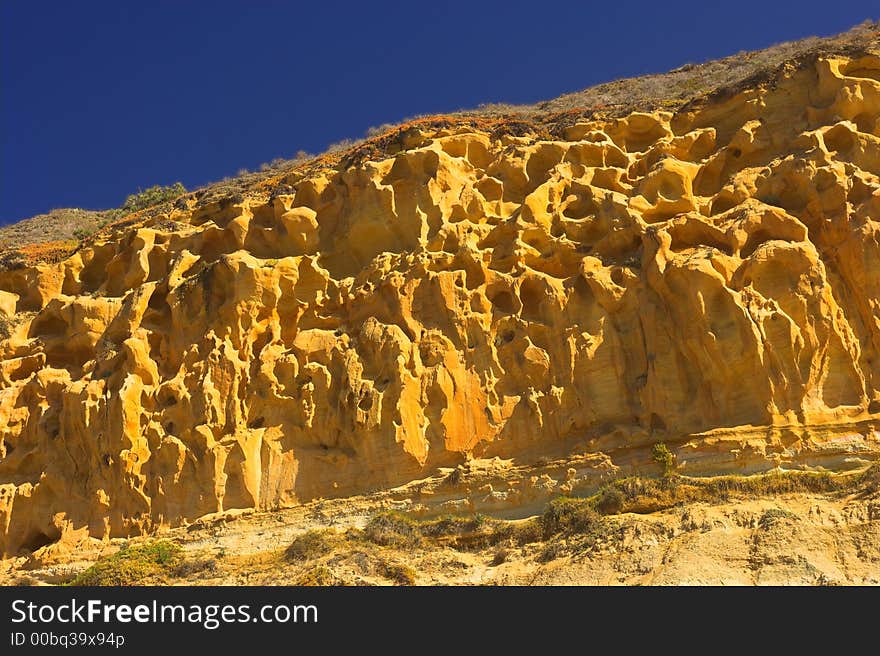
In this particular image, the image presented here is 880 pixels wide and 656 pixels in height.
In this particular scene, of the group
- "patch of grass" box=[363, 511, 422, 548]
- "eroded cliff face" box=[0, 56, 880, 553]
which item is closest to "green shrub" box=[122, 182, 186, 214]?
"eroded cliff face" box=[0, 56, 880, 553]

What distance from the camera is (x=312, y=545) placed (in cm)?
1731

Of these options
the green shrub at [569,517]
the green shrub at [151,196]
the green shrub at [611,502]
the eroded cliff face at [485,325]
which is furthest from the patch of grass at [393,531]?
the green shrub at [151,196]

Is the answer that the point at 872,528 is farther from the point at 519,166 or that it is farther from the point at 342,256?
the point at 342,256

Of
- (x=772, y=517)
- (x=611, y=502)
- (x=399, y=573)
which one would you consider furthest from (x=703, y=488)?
(x=399, y=573)

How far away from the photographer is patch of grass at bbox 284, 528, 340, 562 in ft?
56.0

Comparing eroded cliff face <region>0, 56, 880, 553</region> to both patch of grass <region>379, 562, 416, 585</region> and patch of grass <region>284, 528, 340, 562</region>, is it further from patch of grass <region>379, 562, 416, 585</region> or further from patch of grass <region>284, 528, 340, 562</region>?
patch of grass <region>379, 562, 416, 585</region>

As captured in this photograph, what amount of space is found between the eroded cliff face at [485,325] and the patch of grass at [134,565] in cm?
119

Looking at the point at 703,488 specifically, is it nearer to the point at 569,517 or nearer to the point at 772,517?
the point at 772,517

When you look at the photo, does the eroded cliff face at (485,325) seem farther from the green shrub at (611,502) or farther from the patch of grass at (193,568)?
the patch of grass at (193,568)

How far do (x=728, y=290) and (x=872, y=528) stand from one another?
504 centimetres

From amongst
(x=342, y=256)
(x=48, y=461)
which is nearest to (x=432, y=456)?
(x=342, y=256)

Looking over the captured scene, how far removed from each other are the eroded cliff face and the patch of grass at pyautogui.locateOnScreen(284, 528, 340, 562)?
1402mm

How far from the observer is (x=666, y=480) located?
16297mm

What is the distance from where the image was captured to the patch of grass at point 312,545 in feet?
56.0
